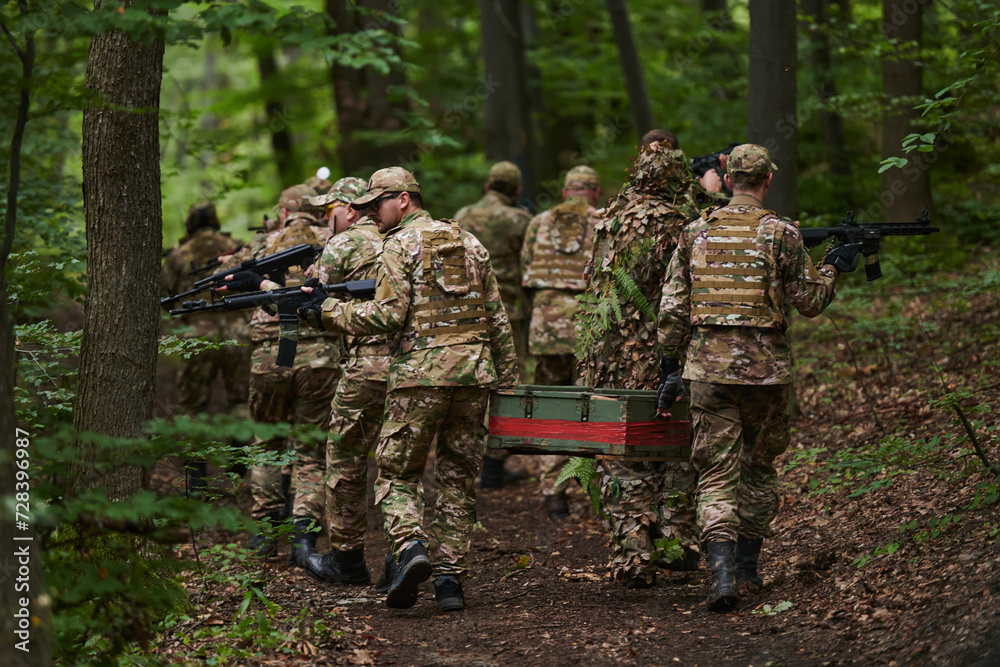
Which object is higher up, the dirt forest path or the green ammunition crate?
the green ammunition crate

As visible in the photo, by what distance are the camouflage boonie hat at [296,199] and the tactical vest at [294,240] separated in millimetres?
229

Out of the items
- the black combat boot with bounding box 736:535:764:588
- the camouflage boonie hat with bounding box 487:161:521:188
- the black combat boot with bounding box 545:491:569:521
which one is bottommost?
the black combat boot with bounding box 545:491:569:521

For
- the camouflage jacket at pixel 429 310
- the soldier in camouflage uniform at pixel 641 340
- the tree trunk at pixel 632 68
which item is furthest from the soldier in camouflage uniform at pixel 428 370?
the tree trunk at pixel 632 68

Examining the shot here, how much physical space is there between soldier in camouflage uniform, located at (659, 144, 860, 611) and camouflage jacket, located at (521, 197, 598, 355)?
281cm

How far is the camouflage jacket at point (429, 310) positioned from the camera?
547 cm

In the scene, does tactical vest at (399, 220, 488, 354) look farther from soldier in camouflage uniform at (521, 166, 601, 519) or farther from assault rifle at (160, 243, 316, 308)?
soldier in camouflage uniform at (521, 166, 601, 519)

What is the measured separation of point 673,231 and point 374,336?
2.18m

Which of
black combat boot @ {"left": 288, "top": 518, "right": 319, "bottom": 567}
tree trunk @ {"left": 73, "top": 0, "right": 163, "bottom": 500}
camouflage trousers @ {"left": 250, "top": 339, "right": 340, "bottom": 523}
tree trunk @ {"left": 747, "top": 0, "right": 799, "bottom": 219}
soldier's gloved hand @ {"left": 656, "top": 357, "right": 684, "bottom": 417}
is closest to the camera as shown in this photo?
tree trunk @ {"left": 73, "top": 0, "right": 163, "bottom": 500}

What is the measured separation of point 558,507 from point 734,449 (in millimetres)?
2971

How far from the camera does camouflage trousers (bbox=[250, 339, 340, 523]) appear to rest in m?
7.04

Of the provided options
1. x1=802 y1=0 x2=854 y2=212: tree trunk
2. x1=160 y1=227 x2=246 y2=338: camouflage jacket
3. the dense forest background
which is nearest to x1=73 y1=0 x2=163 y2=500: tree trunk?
the dense forest background

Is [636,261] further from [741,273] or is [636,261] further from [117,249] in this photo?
[117,249]

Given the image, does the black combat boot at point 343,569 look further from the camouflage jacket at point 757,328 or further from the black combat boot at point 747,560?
the camouflage jacket at point 757,328

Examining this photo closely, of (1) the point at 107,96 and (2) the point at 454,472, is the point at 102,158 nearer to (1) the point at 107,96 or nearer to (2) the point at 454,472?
(1) the point at 107,96
